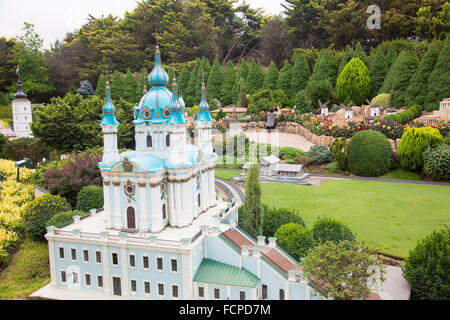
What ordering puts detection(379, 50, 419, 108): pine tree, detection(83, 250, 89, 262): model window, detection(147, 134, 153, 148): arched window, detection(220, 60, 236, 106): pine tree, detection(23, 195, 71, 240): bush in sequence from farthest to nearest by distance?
detection(220, 60, 236, 106): pine tree, detection(379, 50, 419, 108): pine tree, detection(23, 195, 71, 240): bush, detection(147, 134, 153, 148): arched window, detection(83, 250, 89, 262): model window

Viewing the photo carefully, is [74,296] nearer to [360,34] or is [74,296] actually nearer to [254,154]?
[254,154]

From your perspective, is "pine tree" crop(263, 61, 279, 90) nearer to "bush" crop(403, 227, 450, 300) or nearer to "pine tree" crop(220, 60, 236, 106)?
"pine tree" crop(220, 60, 236, 106)

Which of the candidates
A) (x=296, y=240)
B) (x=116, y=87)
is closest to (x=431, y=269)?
(x=296, y=240)

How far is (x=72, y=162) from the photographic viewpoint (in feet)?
112

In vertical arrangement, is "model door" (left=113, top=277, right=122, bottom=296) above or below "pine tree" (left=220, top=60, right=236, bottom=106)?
below

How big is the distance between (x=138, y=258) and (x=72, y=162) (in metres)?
17.6

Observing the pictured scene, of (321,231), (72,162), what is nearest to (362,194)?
(321,231)

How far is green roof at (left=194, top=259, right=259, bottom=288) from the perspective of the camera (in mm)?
19152

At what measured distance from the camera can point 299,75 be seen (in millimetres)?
63531

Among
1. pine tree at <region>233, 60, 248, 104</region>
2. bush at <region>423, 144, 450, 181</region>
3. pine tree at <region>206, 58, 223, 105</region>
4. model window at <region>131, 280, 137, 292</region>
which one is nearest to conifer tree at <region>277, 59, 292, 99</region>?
pine tree at <region>233, 60, 248, 104</region>

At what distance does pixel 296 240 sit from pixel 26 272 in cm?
1722

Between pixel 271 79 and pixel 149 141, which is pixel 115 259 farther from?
pixel 271 79

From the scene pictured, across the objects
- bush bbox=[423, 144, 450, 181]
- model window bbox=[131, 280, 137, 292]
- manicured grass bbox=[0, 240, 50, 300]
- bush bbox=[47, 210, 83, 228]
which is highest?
bush bbox=[423, 144, 450, 181]

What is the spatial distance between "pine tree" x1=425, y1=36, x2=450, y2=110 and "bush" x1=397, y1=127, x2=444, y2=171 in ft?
30.1
